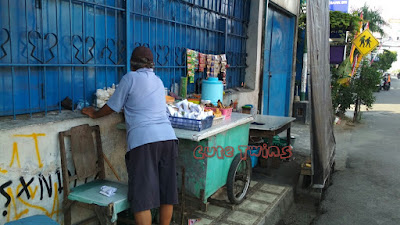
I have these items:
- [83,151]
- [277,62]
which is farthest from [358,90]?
[83,151]

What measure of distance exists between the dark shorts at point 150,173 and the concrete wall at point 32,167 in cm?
64

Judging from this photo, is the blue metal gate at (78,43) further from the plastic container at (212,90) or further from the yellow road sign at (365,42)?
the yellow road sign at (365,42)

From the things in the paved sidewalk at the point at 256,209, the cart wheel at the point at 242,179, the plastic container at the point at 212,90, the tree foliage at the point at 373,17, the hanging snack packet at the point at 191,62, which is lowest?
the paved sidewalk at the point at 256,209

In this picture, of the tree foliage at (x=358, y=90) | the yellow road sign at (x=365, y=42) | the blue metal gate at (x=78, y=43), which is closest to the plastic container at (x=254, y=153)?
the blue metal gate at (x=78, y=43)

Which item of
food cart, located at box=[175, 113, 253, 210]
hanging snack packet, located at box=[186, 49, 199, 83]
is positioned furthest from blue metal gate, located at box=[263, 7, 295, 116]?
food cart, located at box=[175, 113, 253, 210]

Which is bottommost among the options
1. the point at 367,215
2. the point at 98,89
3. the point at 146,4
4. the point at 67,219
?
the point at 367,215

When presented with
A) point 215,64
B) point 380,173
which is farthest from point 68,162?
point 380,173

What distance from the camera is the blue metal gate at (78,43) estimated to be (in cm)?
272

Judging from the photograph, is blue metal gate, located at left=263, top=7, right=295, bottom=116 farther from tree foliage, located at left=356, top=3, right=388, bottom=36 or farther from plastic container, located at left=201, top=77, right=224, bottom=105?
tree foliage, located at left=356, top=3, right=388, bottom=36

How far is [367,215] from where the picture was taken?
14.3ft

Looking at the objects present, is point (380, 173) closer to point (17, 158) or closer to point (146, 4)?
point (146, 4)

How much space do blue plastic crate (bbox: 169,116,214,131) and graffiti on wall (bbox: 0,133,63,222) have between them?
1.09m

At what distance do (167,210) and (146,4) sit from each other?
236cm

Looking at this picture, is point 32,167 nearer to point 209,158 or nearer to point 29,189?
point 29,189
